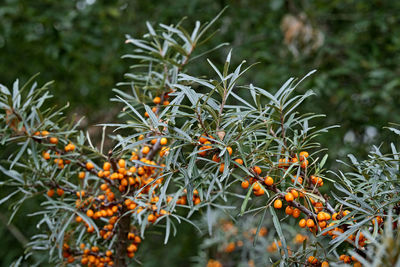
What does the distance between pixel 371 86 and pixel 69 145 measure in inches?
68.3

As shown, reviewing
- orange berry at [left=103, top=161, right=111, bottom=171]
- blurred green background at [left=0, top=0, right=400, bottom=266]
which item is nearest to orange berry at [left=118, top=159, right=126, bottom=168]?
orange berry at [left=103, top=161, right=111, bottom=171]

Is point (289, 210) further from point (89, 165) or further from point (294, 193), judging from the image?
point (89, 165)

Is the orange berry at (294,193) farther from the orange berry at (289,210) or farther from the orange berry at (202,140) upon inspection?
the orange berry at (202,140)

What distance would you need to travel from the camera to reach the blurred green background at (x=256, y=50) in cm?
186

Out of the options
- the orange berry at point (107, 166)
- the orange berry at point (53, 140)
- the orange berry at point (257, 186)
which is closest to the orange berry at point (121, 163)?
the orange berry at point (107, 166)

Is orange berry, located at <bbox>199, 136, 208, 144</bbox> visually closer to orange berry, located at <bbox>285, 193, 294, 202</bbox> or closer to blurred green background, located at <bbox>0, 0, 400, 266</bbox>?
orange berry, located at <bbox>285, 193, 294, 202</bbox>

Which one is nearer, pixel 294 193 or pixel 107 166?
pixel 294 193

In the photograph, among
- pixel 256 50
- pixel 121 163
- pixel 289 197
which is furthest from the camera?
pixel 256 50

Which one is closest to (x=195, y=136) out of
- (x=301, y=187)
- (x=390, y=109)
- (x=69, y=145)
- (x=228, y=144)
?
(x=228, y=144)

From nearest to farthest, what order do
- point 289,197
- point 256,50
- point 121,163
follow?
point 289,197 → point 121,163 → point 256,50

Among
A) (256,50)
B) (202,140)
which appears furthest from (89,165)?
(256,50)

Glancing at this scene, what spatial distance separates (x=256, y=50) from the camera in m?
2.15

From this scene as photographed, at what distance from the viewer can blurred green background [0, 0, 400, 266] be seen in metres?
1.86

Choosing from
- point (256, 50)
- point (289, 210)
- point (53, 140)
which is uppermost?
point (53, 140)
